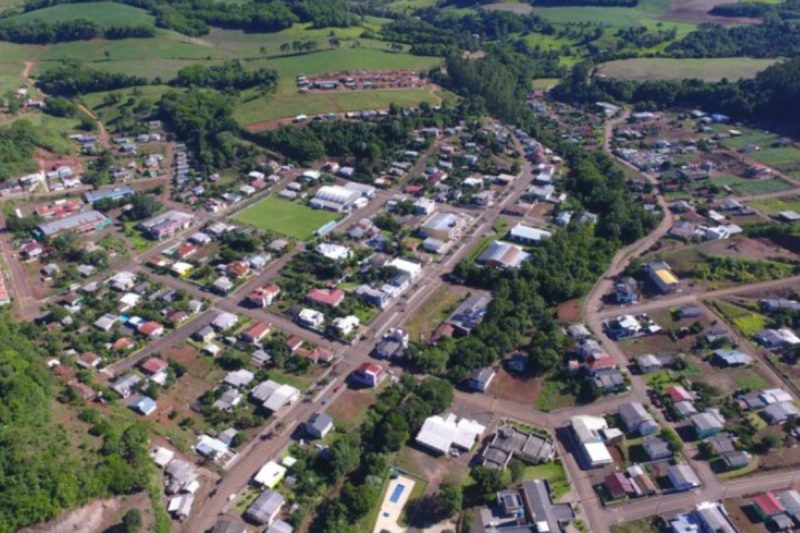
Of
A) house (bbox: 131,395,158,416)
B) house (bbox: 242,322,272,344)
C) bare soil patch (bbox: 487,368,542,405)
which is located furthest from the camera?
house (bbox: 242,322,272,344)

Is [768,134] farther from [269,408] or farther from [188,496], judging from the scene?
[188,496]

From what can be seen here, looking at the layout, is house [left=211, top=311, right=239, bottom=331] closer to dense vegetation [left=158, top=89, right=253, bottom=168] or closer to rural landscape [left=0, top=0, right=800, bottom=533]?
rural landscape [left=0, top=0, right=800, bottom=533]

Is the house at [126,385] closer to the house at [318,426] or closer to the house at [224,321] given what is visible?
the house at [224,321]

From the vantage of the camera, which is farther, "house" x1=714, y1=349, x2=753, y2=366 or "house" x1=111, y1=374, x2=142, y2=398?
"house" x1=714, y1=349, x2=753, y2=366

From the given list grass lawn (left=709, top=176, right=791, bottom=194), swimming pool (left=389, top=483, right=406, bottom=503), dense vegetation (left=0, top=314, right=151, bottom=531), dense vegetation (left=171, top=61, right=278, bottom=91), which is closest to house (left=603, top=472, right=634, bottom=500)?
swimming pool (left=389, top=483, right=406, bottom=503)

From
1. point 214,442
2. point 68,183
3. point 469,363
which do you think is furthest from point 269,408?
point 68,183

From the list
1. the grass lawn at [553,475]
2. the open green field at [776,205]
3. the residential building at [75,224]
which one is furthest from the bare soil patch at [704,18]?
the grass lawn at [553,475]
